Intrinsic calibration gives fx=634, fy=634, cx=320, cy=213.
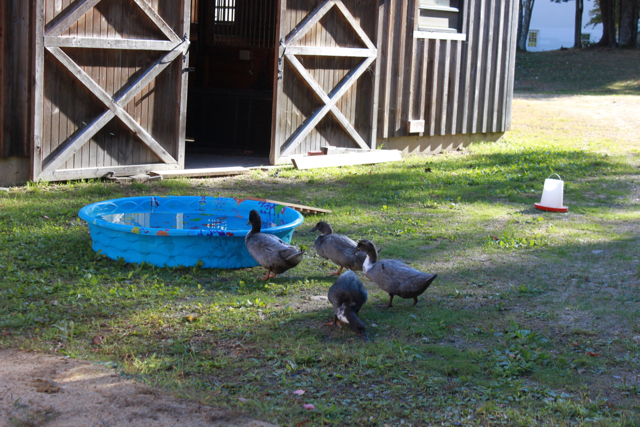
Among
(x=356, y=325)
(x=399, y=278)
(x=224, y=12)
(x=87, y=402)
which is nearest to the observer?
(x=87, y=402)

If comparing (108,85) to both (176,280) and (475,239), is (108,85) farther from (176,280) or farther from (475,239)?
(475,239)

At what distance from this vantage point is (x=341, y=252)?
614 centimetres

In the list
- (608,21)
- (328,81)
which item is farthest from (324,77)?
(608,21)

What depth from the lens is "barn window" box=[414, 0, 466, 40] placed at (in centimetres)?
1385

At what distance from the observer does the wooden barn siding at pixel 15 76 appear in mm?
8570

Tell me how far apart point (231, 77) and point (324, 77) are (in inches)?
147

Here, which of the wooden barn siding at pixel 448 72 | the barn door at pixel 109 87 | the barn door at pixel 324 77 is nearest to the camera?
the barn door at pixel 109 87

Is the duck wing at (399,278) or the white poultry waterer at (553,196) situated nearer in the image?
the duck wing at (399,278)

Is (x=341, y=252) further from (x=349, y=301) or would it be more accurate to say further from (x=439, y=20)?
(x=439, y=20)

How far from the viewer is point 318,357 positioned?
446 centimetres

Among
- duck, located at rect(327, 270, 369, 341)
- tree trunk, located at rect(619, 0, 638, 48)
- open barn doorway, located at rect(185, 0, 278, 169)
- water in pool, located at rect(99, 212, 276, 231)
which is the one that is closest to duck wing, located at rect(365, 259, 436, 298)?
duck, located at rect(327, 270, 369, 341)

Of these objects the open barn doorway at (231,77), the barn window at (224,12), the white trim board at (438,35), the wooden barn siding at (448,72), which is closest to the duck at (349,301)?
the wooden barn siding at (448,72)

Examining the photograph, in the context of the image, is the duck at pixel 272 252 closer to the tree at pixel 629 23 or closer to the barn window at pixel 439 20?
the barn window at pixel 439 20

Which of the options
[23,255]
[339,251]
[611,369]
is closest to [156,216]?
[23,255]
